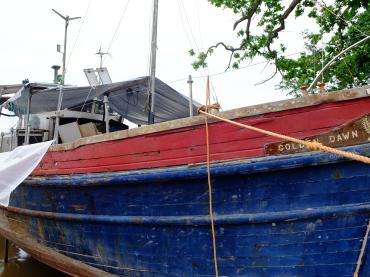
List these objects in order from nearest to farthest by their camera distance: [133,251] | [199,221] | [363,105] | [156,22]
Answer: [363,105]
[199,221]
[133,251]
[156,22]

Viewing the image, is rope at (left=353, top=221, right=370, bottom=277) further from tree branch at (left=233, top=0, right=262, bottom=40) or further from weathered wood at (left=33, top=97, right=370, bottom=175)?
tree branch at (left=233, top=0, right=262, bottom=40)

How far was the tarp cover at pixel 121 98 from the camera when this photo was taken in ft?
21.0

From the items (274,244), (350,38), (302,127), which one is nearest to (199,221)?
(274,244)

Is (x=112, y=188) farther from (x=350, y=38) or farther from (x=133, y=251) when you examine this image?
(x=350, y=38)

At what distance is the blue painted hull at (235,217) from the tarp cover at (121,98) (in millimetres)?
2681

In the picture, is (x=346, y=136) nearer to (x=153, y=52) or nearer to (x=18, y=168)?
(x=18, y=168)

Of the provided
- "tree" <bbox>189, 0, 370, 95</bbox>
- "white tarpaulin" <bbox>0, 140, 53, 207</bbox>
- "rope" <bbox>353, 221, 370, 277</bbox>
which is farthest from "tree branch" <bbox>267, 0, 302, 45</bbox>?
"rope" <bbox>353, 221, 370, 277</bbox>

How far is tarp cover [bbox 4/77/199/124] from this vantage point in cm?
641

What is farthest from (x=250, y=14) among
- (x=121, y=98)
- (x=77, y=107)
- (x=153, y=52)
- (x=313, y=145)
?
(x=313, y=145)

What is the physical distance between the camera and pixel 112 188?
149 inches

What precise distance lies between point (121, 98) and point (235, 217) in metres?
4.44

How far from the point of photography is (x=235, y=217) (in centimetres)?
308

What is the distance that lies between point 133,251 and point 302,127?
6.74 ft

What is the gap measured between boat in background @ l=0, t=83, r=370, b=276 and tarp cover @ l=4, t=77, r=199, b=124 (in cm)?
247
